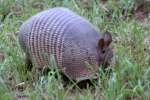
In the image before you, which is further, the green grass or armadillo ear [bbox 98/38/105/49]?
armadillo ear [bbox 98/38/105/49]

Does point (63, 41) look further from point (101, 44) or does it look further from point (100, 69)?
point (100, 69)

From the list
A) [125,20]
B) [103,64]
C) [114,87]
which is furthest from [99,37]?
[125,20]

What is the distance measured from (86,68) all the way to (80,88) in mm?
256

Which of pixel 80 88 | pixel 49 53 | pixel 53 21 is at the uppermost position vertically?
pixel 53 21

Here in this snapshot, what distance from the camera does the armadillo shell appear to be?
4195 millimetres

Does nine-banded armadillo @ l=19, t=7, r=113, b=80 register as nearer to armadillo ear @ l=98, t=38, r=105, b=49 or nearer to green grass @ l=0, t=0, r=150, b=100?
armadillo ear @ l=98, t=38, r=105, b=49

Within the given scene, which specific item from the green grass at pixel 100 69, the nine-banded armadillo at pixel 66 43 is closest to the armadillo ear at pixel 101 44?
the nine-banded armadillo at pixel 66 43

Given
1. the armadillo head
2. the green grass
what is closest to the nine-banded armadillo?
the armadillo head

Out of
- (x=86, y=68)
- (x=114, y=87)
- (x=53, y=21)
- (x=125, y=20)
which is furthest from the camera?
(x=125, y=20)

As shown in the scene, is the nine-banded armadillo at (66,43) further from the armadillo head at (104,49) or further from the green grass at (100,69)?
the green grass at (100,69)

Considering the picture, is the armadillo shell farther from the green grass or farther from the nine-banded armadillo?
the green grass

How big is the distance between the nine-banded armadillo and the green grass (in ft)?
0.41

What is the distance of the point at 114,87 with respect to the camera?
383 centimetres

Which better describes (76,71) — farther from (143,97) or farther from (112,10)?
(112,10)
